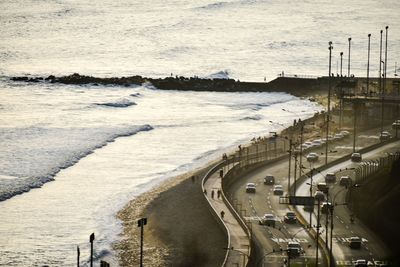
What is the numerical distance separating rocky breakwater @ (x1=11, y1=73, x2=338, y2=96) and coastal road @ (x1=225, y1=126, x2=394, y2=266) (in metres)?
59.8

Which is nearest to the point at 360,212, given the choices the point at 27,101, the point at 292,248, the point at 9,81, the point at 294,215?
the point at 294,215

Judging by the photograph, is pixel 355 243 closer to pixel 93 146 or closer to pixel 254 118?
pixel 93 146

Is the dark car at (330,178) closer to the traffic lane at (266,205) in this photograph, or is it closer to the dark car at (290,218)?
the traffic lane at (266,205)

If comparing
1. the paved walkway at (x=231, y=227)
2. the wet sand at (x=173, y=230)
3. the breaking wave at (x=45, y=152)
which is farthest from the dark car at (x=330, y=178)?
the breaking wave at (x=45, y=152)

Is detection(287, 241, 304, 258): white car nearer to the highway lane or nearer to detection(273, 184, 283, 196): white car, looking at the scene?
the highway lane

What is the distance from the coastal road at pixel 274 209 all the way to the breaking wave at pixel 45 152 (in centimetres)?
1451

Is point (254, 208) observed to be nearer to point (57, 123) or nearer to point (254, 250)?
point (254, 250)

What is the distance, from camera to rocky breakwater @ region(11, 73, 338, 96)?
471ft

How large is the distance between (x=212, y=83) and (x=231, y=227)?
323 ft

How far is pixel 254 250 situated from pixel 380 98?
48924 millimetres

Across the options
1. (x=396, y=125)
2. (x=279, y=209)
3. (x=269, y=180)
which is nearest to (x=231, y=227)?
Answer: (x=279, y=209)

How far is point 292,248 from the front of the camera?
50344 mm

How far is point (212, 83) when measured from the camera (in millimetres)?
153875

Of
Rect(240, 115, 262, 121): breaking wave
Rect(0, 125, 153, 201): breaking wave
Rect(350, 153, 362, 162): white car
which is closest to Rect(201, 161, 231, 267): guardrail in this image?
Rect(350, 153, 362, 162): white car
